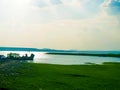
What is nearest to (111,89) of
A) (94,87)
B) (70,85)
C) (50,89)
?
(94,87)

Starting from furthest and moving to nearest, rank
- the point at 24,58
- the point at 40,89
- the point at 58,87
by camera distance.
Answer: the point at 24,58 → the point at 58,87 → the point at 40,89

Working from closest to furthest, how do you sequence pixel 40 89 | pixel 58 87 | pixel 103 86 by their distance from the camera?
1. pixel 40 89
2. pixel 58 87
3. pixel 103 86

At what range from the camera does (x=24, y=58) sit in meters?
91.6

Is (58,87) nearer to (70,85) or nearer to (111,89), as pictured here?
(70,85)

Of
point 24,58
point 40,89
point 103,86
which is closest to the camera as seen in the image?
point 40,89

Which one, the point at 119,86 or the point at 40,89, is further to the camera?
the point at 119,86

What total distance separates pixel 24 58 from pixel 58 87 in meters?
66.4

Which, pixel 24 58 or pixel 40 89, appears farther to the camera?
pixel 24 58

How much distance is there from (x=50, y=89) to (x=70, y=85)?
133 inches

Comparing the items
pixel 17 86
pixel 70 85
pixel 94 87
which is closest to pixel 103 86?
pixel 94 87

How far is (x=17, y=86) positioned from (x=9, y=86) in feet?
2.52

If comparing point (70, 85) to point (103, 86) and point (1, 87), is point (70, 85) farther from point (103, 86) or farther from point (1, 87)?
point (1, 87)

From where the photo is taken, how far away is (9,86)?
25703mm

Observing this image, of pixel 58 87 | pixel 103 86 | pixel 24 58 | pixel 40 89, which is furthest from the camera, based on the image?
pixel 24 58
